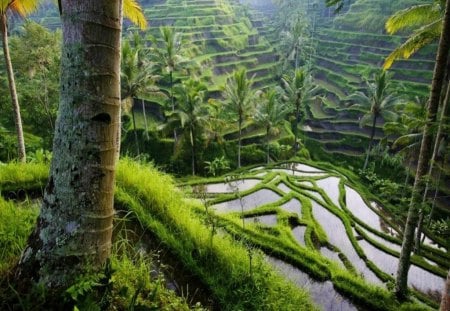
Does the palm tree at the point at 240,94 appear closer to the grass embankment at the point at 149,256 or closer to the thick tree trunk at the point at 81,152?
the grass embankment at the point at 149,256

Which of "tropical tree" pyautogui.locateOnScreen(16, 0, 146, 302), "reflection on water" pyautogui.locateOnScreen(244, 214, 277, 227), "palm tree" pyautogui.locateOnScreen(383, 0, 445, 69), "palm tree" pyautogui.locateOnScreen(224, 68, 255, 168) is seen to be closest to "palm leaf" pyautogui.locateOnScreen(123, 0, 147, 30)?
"tropical tree" pyautogui.locateOnScreen(16, 0, 146, 302)

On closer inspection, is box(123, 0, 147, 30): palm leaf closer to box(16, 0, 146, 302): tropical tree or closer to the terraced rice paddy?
the terraced rice paddy

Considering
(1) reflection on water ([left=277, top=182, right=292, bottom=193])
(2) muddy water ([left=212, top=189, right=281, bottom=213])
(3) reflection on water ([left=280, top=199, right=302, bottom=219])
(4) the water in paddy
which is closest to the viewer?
(2) muddy water ([left=212, top=189, right=281, bottom=213])

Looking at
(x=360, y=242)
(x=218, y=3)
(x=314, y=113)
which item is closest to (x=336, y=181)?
(x=360, y=242)

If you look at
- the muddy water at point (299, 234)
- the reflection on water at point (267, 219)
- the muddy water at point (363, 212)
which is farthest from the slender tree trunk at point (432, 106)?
the muddy water at point (363, 212)

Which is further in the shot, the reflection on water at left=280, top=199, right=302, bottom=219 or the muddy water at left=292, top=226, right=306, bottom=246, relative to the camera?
the reflection on water at left=280, top=199, right=302, bottom=219
